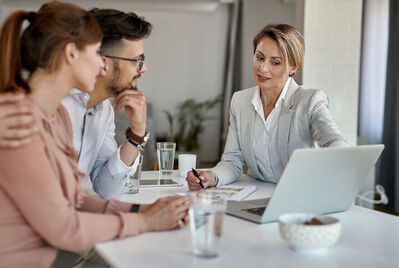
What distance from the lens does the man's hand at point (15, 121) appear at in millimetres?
984

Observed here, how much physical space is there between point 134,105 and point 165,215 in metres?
0.66

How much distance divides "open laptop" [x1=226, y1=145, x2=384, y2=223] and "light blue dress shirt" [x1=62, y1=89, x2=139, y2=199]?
1.59 ft

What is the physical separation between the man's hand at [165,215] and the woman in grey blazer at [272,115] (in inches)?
25.0

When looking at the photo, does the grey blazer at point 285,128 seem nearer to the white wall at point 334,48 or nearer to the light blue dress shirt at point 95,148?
the light blue dress shirt at point 95,148

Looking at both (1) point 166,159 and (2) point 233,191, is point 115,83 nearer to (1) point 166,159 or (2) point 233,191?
(1) point 166,159

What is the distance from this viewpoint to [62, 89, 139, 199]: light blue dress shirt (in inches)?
67.0

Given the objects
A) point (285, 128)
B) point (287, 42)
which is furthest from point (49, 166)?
point (287, 42)

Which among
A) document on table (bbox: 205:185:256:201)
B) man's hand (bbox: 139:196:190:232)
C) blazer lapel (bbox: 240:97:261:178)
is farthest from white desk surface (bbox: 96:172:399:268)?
blazer lapel (bbox: 240:97:261:178)

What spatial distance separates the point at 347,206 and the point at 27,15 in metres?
1.02

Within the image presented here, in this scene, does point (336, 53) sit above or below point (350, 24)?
below

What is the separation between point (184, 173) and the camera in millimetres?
2043

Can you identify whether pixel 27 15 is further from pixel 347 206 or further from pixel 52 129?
pixel 347 206

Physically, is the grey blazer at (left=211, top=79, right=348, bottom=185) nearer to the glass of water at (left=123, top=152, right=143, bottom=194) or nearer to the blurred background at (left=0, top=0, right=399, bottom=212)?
the glass of water at (left=123, top=152, right=143, bottom=194)

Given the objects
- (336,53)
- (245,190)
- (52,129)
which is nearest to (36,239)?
(52,129)
